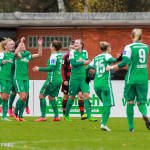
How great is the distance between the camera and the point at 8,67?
1541cm

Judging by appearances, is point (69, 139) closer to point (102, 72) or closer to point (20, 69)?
point (102, 72)

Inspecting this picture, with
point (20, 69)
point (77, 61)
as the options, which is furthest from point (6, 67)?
point (77, 61)

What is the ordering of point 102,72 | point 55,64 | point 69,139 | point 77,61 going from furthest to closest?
point 55,64
point 77,61
point 102,72
point 69,139

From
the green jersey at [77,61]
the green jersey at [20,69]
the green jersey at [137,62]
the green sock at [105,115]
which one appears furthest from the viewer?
the green jersey at [20,69]

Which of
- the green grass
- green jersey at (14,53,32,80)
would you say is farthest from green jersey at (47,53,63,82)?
the green grass

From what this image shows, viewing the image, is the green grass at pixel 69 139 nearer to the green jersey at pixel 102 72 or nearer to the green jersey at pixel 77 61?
the green jersey at pixel 102 72

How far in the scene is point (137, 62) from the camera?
11586 mm

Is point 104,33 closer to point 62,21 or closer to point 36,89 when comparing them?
point 62,21

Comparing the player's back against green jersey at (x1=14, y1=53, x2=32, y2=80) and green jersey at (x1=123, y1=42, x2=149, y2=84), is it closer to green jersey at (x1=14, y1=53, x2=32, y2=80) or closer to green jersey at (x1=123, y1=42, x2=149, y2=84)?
green jersey at (x1=123, y1=42, x2=149, y2=84)

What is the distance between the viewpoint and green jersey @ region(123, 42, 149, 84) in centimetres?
1155

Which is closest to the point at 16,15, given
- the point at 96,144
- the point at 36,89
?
the point at 36,89

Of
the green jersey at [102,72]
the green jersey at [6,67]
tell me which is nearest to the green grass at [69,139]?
the green jersey at [102,72]

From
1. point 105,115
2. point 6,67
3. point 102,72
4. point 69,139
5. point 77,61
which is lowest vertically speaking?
point 69,139

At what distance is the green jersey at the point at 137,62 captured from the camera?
11.6 m
